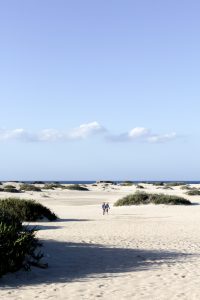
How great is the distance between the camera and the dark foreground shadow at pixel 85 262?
1143 centimetres

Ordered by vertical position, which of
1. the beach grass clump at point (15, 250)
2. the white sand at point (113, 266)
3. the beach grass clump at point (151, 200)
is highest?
the beach grass clump at point (151, 200)

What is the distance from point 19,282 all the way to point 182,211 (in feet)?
80.3

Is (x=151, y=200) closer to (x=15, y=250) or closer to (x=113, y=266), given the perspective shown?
(x=113, y=266)

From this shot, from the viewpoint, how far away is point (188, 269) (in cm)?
1293

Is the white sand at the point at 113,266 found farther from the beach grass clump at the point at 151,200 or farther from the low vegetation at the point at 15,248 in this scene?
the beach grass clump at the point at 151,200

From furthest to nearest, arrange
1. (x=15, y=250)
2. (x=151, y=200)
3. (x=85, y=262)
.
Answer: (x=151, y=200) < (x=85, y=262) < (x=15, y=250)

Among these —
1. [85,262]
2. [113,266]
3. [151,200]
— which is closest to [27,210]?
[85,262]

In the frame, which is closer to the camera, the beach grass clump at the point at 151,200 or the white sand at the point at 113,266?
the white sand at the point at 113,266

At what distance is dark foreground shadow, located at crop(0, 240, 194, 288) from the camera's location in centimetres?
1143

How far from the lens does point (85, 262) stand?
1374 centimetres

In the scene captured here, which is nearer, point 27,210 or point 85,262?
point 85,262

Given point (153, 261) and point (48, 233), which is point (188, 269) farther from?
point (48, 233)

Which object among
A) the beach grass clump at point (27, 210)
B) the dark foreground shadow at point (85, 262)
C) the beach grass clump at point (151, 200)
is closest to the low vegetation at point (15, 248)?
the dark foreground shadow at point (85, 262)

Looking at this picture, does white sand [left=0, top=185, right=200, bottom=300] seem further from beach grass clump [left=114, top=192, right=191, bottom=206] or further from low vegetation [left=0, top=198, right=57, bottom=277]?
beach grass clump [left=114, top=192, right=191, bottom=206]
